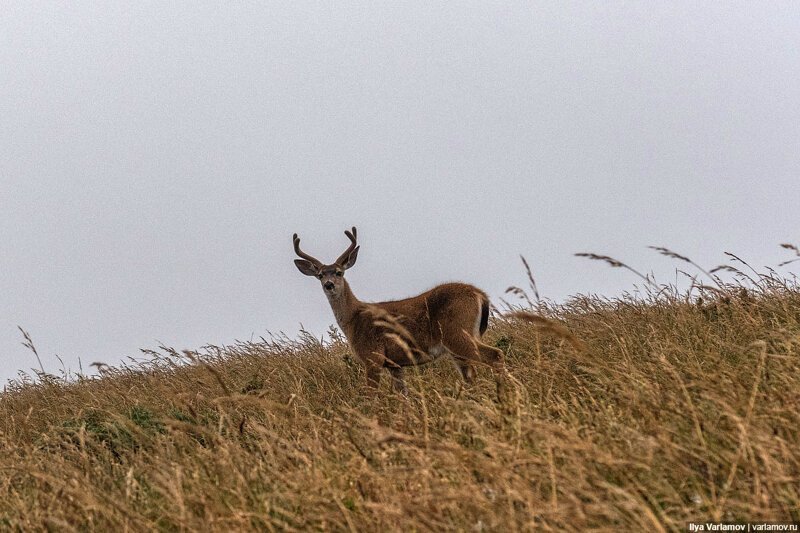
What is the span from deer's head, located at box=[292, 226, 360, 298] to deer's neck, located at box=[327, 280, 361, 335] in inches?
2.3

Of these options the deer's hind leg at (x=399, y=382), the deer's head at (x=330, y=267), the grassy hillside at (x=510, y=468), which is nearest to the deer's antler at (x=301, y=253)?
the deer's head at (x=330, y=267)

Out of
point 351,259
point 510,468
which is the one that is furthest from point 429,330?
point 510,468

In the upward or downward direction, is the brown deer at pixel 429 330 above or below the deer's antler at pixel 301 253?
below

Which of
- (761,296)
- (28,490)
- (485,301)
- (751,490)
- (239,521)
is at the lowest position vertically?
(751,490)

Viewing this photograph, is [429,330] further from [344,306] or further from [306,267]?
[306,267]

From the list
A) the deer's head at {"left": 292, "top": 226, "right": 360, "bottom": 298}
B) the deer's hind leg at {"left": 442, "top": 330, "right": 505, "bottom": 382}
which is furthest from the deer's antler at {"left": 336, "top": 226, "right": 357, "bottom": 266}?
the deer's hind leg at {"left": 442, "top": 330, "right": 505, "bottom": 382}

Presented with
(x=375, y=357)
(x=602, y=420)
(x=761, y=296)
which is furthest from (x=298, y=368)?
(x=602, y=420)

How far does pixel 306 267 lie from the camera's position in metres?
11.1

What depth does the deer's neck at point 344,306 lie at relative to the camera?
10469 mm

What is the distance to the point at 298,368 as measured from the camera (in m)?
9.72

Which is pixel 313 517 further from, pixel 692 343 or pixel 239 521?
pixel 692 343

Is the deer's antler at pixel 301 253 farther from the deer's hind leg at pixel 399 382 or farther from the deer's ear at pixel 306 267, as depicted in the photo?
the deer's hind leg at pixel 399 382

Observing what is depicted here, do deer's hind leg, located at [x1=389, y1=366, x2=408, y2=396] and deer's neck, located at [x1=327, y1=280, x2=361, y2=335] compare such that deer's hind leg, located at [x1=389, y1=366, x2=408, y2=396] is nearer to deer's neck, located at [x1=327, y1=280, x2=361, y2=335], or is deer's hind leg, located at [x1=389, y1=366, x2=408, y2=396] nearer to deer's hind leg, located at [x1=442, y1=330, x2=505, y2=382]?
deer's hind leg, located at [x1=442, y1=330, x2=505, y2=382]

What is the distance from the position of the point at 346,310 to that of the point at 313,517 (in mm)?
7349
